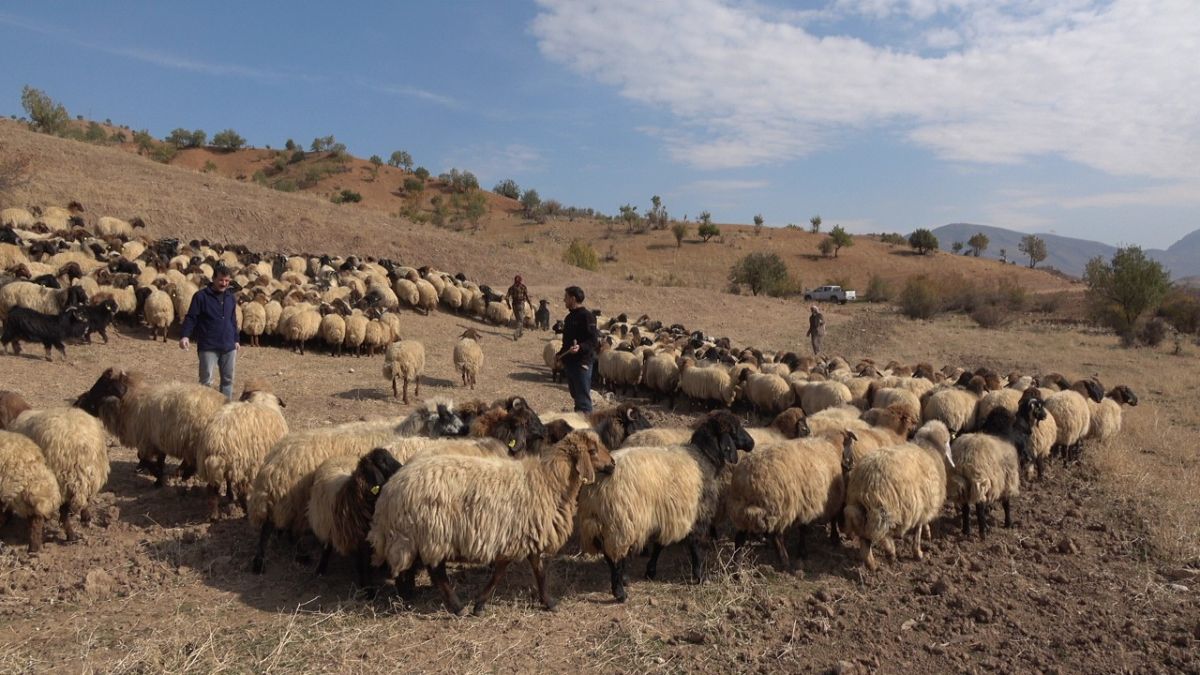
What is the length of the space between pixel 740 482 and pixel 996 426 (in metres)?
3.20

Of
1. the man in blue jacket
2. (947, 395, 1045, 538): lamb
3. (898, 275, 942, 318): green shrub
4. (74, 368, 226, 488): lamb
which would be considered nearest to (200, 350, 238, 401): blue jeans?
the man in blue jacket

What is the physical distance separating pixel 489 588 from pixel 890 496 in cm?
311

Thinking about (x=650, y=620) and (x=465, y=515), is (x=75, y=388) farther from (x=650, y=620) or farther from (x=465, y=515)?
(x=650, y=620)

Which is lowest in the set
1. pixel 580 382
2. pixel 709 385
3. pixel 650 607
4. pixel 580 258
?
pixel 650 607

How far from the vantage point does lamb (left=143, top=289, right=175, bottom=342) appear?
12.9 meters

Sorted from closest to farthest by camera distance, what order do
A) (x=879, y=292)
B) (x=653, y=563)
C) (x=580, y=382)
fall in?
1. (x=653, y=563)
2. (x=580, y=382)
3. (x=879, y=292)

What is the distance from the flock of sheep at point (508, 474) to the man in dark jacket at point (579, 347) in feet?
3.96

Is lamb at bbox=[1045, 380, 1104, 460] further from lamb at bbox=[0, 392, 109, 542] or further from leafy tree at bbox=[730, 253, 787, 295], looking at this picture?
leafy tree at bbox=[730, 253, 787, 295]

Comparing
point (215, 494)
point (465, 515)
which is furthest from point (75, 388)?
point (465, 515)

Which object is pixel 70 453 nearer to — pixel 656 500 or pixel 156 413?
pixel 156 413

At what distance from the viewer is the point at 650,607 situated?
5.05 m

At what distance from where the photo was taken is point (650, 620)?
4859 mm

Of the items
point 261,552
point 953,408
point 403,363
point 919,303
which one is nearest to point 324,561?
point 261,552

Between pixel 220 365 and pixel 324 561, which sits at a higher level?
pixel 220 365
